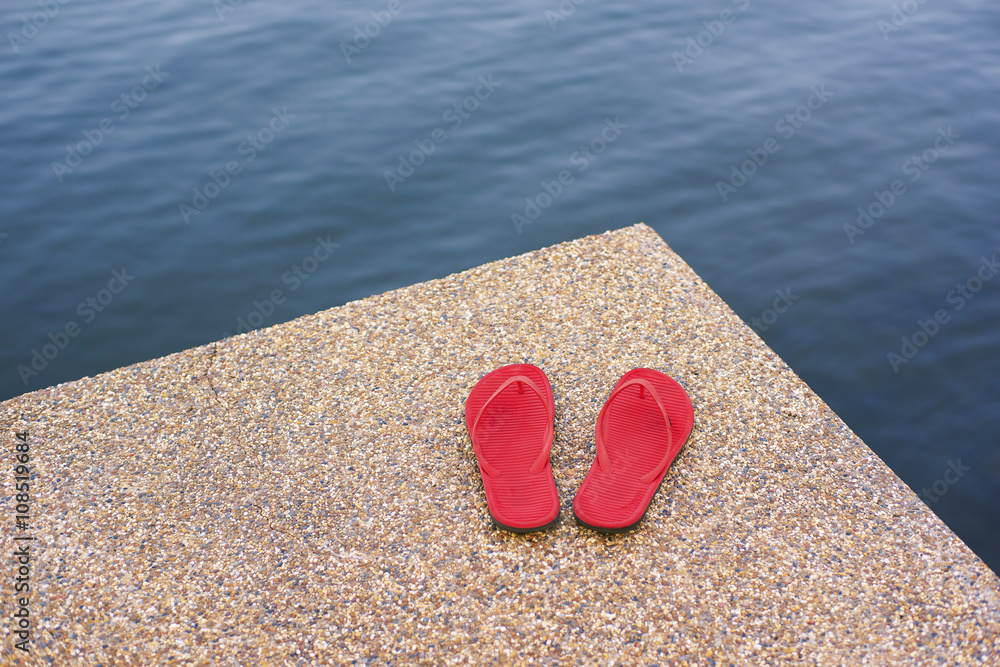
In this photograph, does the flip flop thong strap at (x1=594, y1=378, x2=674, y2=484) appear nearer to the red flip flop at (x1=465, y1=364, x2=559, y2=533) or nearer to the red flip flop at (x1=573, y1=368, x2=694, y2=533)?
the red flip flop at (x1=573, y1=368, x2=694, y2=533)

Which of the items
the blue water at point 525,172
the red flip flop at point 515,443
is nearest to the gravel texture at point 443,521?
the red flip flop at point 515,443

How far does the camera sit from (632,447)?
2482 mm

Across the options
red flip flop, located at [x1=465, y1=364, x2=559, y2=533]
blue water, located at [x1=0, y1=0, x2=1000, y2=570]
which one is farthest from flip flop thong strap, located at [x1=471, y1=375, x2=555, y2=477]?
blue water, located at [x1=0, y1=0, x2=1000, y2=570]

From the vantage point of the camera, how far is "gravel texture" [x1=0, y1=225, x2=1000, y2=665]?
2068 mm

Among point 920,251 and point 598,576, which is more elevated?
point 598,576

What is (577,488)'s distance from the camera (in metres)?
2.43

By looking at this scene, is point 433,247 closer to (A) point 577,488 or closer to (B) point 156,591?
(A) point 577,488

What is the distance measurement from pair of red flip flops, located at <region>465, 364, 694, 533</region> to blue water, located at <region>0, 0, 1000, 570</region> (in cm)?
125

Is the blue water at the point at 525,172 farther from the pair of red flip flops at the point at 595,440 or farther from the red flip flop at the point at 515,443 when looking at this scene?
the red flip flop at the point at 515,443

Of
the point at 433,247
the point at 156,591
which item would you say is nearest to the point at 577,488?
the point at 156,591

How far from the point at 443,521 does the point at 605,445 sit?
0.58 metres

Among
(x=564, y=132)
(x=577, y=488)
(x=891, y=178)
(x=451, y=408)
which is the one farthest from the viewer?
(x=564, y=132)

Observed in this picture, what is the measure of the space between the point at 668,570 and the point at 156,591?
4.92 feet

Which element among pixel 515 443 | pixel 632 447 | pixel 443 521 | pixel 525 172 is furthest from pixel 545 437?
pixel 525 172
